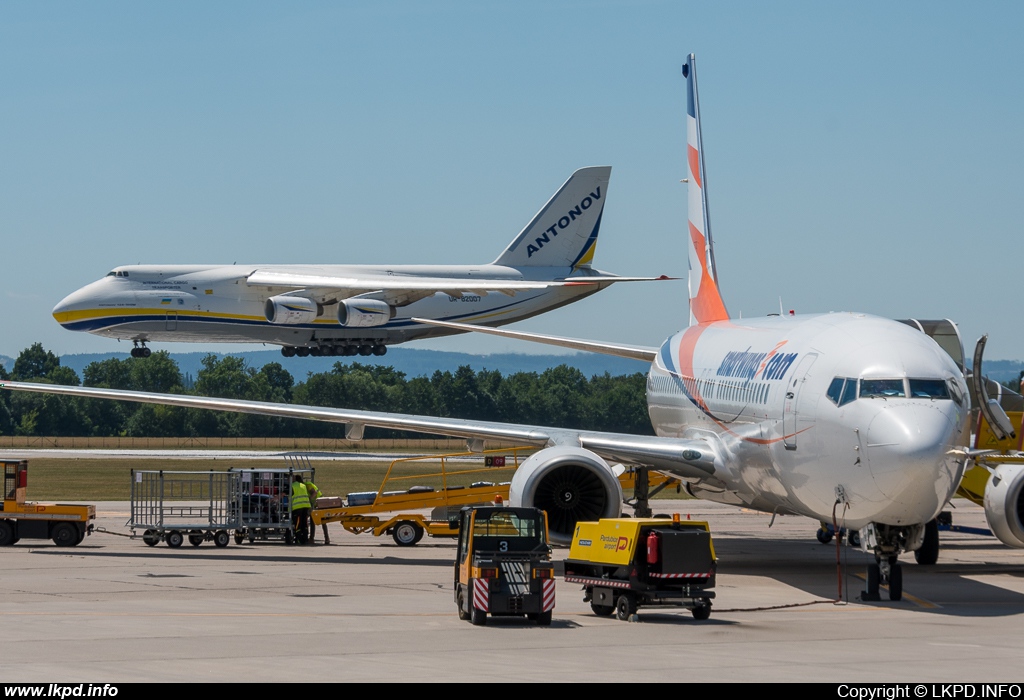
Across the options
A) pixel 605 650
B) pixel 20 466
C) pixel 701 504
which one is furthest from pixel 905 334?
pixel 701 504

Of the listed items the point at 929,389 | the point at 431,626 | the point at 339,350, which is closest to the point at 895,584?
the point at 929,389

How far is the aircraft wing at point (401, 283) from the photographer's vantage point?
69500 mm

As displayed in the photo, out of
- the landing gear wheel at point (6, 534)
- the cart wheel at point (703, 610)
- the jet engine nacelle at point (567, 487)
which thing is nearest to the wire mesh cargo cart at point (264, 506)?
→ the landing gear wheel at point (6, 534)

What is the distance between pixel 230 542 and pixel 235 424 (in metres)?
76.6

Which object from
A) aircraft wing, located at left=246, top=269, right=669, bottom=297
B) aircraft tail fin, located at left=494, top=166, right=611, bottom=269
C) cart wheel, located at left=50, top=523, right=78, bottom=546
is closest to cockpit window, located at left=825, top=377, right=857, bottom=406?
cart wheel, located at left=50, top=523, right=78, bottom=546

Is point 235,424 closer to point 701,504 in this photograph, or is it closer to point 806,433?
point 701,504

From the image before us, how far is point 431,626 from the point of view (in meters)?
14.6

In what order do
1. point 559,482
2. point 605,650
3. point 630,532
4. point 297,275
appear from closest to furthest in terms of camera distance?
point 605,650, point 630,532, point 559,482, point 297,275

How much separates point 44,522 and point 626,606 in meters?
14.1

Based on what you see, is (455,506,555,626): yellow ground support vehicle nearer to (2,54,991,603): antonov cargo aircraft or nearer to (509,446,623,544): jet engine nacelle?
(2,54,991,603): antonov cargo aircraft

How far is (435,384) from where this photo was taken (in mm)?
108000

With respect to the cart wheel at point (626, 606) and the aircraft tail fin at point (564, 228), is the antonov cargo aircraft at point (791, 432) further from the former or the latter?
the aircraft tail fin at point (564, 228)

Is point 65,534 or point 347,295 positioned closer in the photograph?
point 65,534

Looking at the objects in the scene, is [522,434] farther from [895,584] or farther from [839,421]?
[895,584]
